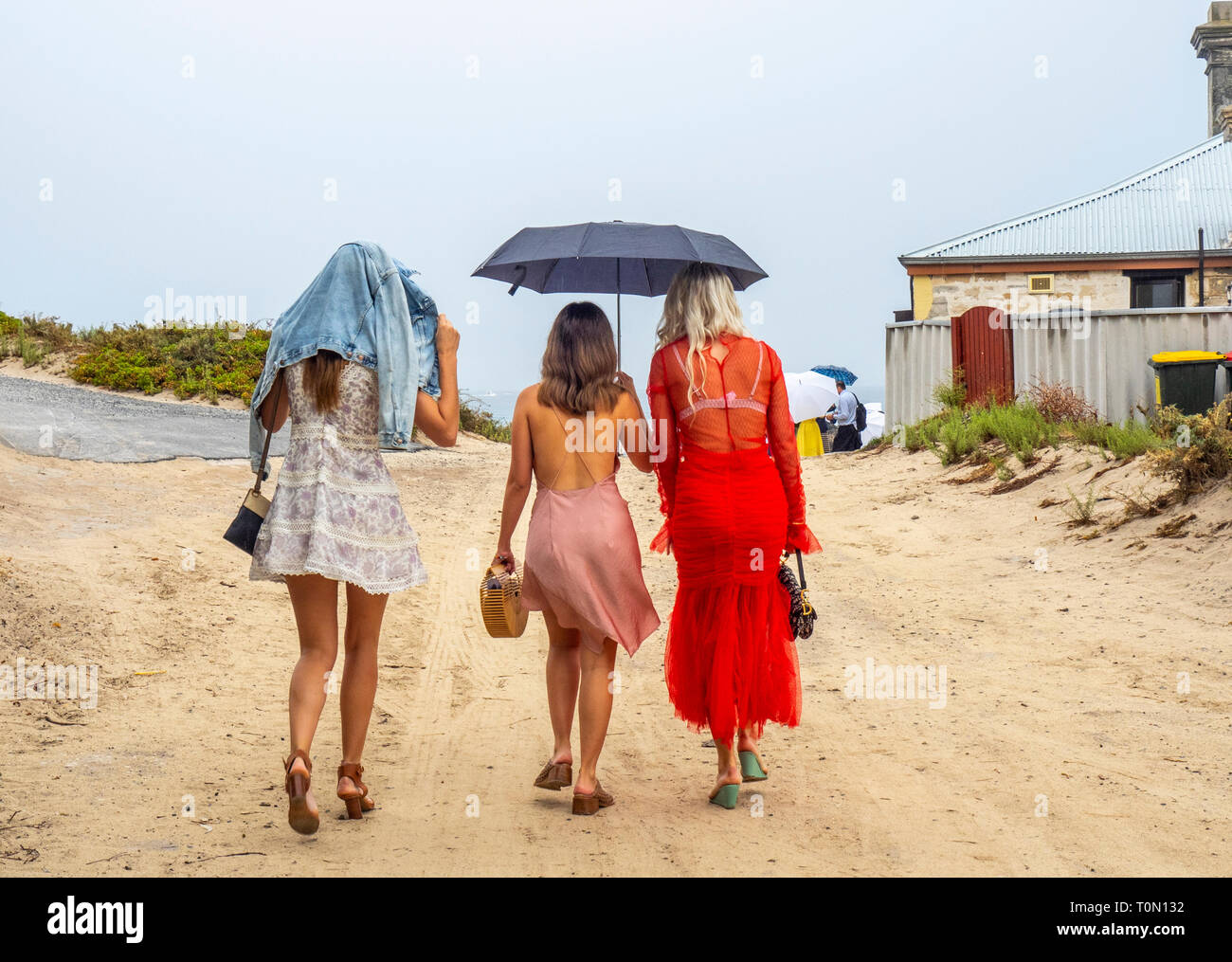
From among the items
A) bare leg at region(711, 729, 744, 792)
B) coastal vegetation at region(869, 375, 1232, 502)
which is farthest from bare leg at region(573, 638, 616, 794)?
coastal vegetation at region(869, 375, 1232, 502)

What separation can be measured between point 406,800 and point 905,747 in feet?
7.65

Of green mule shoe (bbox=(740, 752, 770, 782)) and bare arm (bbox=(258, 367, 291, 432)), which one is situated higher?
bare arm (bbox=(258, 367, 291, 432))

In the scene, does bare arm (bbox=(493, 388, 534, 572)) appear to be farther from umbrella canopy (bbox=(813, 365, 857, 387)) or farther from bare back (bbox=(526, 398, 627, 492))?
umbrella canopy (bbox=(813, 365, 857, 387))

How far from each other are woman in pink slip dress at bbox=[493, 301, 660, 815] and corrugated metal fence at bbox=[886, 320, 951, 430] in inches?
547

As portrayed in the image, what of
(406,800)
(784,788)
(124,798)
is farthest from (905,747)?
(124,798)

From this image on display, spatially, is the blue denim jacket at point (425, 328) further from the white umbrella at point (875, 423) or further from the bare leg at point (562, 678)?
the white umbrella at point (875, 423)

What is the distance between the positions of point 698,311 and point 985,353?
1270 cm

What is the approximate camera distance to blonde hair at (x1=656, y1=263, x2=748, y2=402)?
446cm

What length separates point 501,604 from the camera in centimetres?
438

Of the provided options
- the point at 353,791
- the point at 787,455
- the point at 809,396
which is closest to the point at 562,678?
the point at 353,791

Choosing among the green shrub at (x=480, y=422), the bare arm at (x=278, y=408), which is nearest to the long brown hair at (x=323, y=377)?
the bare arm at (x=278, y=408)

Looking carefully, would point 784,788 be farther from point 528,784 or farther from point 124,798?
point 124,798

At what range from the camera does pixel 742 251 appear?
16.9 feet

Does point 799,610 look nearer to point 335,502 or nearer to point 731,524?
point 731,524
